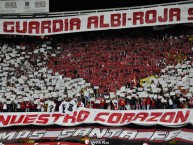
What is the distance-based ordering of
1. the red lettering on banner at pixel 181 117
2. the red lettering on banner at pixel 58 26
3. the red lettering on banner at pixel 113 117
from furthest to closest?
the red lettering on banner at pixel 58 26
the red lettering on banner at pixel 113 117
the red lettering on banner at pixel 181 117

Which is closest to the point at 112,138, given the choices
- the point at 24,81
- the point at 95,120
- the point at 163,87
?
the point at 95,120

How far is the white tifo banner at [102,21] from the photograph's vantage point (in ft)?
70.7

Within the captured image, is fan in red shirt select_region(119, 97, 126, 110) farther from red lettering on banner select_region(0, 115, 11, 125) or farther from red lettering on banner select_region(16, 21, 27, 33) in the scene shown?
red lettering on banner select_region(16, 21, 27, 33)

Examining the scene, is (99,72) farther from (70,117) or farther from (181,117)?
(181,117)

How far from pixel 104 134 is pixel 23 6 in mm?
9601

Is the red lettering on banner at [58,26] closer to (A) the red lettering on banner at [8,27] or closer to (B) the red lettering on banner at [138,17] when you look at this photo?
(A) the red lettering on banner at [8,27]

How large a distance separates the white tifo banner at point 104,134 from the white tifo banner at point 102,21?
620cm

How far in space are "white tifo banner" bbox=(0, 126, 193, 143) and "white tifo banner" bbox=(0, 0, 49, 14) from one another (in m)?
7.63

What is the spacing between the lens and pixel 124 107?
64.8 feet

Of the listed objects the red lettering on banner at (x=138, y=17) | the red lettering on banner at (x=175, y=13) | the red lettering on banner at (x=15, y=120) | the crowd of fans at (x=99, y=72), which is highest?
the red lettering on banner at (x=175, y=13)

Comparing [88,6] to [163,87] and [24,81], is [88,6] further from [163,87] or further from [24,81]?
[163,87]

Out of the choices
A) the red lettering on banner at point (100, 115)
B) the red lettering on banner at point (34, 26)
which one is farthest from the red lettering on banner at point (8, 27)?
the red lettering on banner at point (100, 115)

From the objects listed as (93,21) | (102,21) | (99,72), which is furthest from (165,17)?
(99,72)

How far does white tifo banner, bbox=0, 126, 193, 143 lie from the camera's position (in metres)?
18.2
